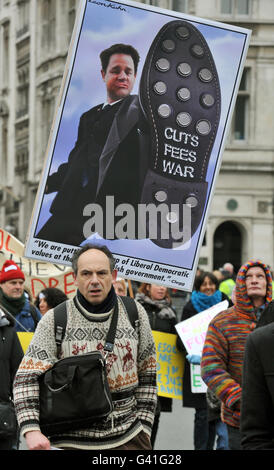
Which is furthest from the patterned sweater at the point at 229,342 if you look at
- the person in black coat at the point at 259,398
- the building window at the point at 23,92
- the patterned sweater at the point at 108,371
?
the building window at the point at 23,92

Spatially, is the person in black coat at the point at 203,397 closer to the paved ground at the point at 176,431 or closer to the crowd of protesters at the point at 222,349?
the crowd of protesters at the point at 222,349

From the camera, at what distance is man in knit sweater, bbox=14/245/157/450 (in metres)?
4.93

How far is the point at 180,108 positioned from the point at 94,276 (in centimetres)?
252

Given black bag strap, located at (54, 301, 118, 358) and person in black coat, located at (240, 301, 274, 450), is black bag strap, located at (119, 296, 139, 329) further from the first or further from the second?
person in black coat, located at (240, 301, 274, 450)

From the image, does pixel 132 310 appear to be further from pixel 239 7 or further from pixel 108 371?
pixel 239 7

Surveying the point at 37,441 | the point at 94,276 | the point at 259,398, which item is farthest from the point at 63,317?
the point at 259,398

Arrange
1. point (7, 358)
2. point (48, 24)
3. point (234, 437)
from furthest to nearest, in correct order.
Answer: point (48, 24), point (7, 358), point (234, 437)

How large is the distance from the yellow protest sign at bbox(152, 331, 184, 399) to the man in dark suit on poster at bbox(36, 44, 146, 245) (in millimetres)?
2371

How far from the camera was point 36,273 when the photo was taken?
12.2 m

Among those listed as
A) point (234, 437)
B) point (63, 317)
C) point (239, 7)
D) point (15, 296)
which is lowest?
point (234, 437)

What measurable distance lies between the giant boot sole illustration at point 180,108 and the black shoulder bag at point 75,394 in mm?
2529

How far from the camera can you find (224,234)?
3562 cm

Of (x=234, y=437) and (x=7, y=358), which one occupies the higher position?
(x=7, y=358)

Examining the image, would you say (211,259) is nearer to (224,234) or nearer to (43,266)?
(224,234)
